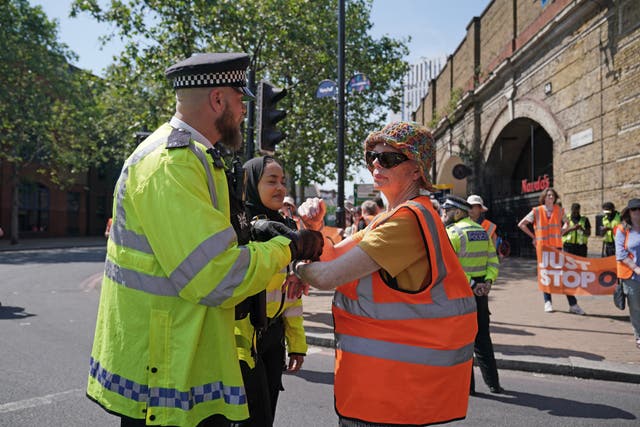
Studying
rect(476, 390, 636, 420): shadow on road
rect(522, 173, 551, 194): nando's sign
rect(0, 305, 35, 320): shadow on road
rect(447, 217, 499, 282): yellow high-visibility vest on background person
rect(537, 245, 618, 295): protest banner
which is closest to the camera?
rect(476, 390, 636, 420): shadow on road

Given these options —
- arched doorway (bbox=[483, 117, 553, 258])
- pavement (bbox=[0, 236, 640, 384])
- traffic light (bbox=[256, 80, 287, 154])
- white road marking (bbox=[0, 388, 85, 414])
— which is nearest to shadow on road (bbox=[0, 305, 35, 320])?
white road marking (bbox=[0, 388, 85, 414])

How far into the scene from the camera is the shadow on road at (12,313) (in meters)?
8.39

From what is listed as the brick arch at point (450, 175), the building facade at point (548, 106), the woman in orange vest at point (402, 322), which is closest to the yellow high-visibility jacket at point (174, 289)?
the woman in orange vest at point (402, 322)

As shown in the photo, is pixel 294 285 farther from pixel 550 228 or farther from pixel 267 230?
pixel 550 228

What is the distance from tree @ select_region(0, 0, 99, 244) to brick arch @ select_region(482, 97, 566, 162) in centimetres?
1816

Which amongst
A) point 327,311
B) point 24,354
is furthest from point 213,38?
point 24,354

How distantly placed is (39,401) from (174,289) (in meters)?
3.58

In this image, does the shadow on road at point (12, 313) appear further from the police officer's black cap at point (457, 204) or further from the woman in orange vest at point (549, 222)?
the woman in orange vest at point (549, 222)

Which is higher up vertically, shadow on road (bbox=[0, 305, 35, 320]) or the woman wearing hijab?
the woman wearing hijab

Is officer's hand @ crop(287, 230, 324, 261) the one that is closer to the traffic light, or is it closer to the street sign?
the traffic light

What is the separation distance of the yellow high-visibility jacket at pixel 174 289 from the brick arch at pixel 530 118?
46.3ft

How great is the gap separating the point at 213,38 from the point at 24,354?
13.7m

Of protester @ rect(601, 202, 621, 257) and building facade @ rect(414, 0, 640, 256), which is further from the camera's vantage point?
building facade @ rect(414, 0, 640, 256)

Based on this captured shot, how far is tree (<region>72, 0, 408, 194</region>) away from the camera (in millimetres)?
17297
